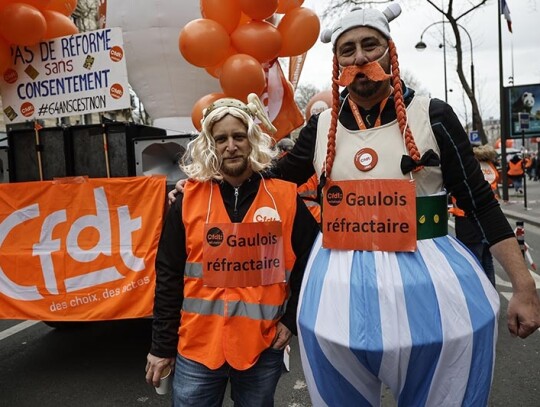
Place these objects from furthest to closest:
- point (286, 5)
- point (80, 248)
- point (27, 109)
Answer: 1. point (286, 5)
2. point (27, 109)
3. point (80, 248)

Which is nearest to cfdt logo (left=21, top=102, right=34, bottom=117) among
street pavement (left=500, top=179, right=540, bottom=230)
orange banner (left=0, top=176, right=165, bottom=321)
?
orange banner (left=0, top=176, right=165, bottom=321)

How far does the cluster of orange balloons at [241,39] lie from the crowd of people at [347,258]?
272cm

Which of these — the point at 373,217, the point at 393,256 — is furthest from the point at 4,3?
the point at 393,256

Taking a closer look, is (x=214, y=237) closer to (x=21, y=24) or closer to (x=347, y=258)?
(x=347, y=258)

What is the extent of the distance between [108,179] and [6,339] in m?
2.38

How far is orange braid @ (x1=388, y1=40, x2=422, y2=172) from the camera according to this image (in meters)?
1.58

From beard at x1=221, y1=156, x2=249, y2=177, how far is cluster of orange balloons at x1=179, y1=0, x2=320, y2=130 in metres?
2.89

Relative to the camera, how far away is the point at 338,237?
5.42 feet

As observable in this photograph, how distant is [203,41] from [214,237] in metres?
3.21

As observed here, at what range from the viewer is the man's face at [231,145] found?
1969 millimetres

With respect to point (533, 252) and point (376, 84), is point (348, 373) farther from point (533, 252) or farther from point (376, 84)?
point (533, 252)

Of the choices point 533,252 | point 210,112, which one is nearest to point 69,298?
point 210,112

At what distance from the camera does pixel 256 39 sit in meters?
4.83

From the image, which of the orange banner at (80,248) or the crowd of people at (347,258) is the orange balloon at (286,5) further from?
the crowd of people at (347,258)
